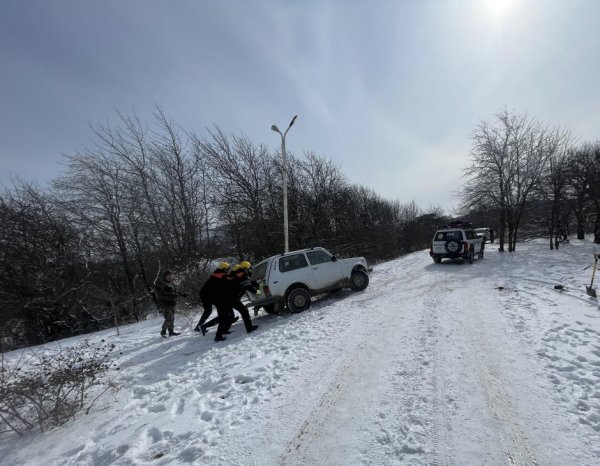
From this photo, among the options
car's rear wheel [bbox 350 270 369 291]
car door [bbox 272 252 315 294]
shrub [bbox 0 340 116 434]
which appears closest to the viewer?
shrub [bbox 0 340 116 434]

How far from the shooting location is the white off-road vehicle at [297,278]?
823 centimetres

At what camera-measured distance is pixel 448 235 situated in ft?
50.2

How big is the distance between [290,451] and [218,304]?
4.53 meters

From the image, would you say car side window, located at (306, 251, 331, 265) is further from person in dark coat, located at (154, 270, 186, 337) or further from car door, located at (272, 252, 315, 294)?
person in dark coat, located at (154, 270, 186, 337)

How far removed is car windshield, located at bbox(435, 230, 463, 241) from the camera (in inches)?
588

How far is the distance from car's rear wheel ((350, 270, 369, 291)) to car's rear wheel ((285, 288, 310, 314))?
2.20m

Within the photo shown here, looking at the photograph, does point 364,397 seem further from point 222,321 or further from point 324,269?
point 324,269

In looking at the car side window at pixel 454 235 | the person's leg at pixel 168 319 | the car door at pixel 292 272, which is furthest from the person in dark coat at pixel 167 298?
the car side window at pixel 454 235

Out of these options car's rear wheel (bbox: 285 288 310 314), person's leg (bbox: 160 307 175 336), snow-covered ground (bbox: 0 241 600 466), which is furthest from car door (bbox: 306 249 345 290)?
person's leg (bbox: 160 307 175 336)

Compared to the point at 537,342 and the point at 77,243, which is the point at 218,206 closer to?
the point at 77,243

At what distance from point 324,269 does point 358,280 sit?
167 cm

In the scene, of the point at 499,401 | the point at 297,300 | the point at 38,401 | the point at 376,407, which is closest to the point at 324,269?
the point at 297,300

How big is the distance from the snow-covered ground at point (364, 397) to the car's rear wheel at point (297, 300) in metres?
1.42

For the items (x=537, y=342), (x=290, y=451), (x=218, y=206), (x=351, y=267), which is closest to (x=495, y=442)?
(x=290, y=451)
